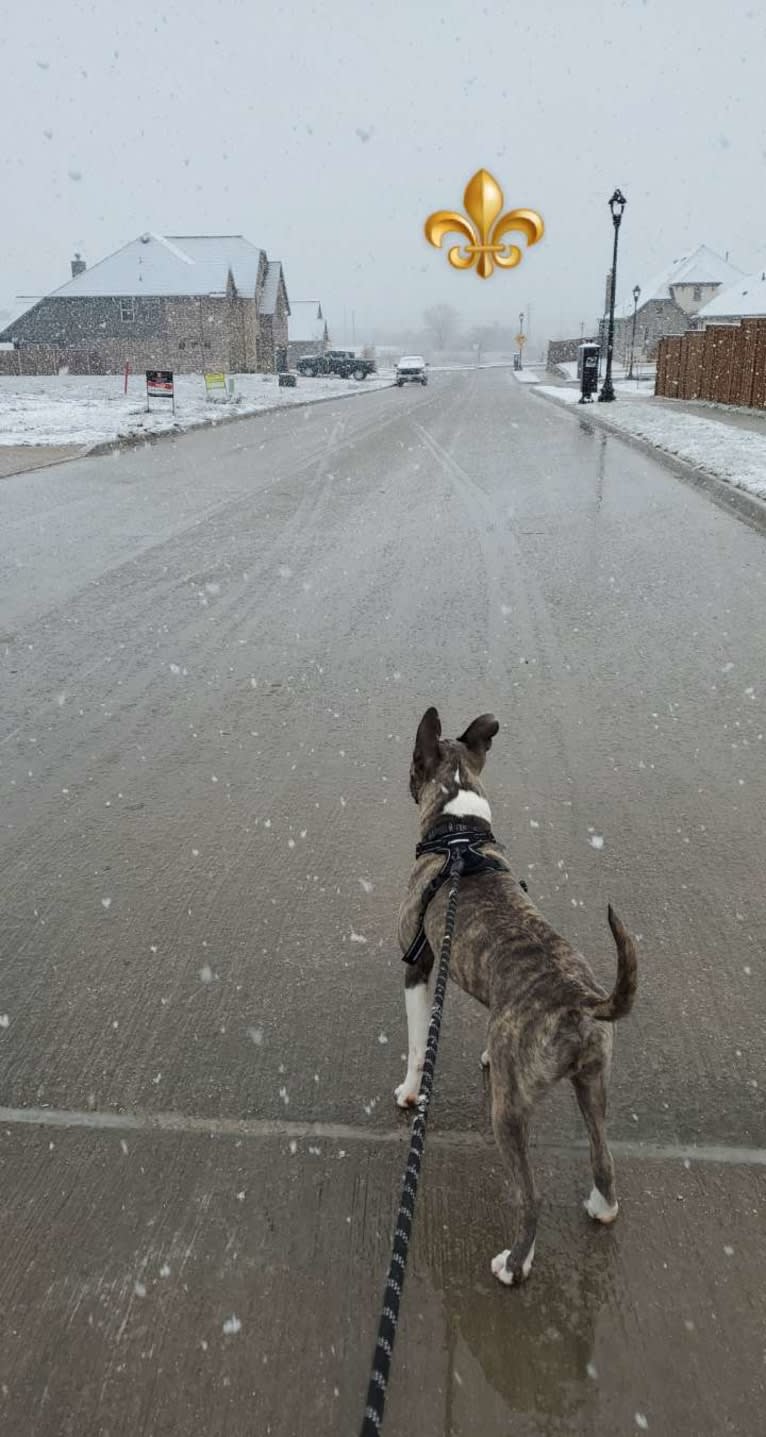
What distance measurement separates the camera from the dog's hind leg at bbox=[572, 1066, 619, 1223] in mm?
2260

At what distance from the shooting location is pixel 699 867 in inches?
162

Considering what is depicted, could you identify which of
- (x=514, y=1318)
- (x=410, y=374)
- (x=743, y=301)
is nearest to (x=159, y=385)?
(x=514, y=1318)

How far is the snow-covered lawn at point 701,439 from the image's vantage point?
14373 millimetres

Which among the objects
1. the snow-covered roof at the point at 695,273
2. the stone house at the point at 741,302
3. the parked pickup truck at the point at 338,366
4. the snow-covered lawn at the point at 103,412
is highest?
the snow-covered roof at the point at 695,273

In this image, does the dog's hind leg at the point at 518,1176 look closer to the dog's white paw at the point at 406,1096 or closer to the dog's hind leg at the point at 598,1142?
the dog's hind leg at the point at 598,1142

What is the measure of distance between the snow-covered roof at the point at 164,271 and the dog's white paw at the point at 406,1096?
252 ft

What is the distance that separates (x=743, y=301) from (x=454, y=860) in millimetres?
65642

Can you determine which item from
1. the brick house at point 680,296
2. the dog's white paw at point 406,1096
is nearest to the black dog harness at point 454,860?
the dog's white paw at point 406,1096

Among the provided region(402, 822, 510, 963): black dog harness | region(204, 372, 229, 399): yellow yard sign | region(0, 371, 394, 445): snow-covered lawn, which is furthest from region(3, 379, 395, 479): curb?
region(402, 822, 510, 963): black dog harness

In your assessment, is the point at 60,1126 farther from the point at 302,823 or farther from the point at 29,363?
the point at 29,363

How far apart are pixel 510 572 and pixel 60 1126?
7230 millimetres

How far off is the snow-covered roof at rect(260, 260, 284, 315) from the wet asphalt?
79563 millimetres

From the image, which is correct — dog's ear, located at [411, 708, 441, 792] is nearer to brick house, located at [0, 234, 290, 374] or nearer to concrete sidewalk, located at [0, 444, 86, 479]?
concrete sidewalk, located at [0, 444, 86, 479]

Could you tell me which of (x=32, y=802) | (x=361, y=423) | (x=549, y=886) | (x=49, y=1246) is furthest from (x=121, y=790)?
(x=361, y=423)
